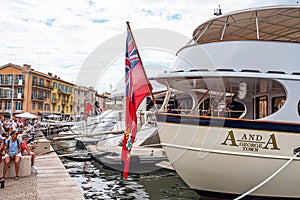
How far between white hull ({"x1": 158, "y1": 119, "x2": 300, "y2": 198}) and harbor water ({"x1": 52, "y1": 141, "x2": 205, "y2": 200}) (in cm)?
221

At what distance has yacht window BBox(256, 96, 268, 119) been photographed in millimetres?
10548

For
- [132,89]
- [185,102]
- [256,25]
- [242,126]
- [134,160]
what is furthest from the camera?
[134,160]

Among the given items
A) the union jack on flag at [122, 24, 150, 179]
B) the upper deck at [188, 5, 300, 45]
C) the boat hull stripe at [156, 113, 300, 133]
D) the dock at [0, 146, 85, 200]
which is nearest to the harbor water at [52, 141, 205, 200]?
the dock at [0, 146, 85, 200]

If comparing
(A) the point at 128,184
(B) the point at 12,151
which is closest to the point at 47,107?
(A) the point at 128,184

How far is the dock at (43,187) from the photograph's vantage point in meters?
8.03

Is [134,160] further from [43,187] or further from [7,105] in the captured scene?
[7,105]

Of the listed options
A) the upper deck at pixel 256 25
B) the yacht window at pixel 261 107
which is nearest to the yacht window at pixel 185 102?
the upper deck at pixel 256 25

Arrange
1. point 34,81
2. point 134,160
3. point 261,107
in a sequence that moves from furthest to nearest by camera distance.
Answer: point 34,81
point 134,160
point 261,107

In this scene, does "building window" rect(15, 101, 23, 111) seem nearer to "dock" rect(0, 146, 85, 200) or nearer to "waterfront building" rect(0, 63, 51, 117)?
"waterfront building" rect(0, 63, 51, 117)

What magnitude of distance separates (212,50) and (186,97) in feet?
14.3

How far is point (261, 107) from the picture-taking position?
1089 centimetres

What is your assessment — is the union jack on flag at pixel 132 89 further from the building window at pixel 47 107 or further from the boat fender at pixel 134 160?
the building window at pixel 47 107

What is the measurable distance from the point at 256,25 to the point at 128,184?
7.81 metres

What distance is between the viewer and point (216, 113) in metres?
11.1
